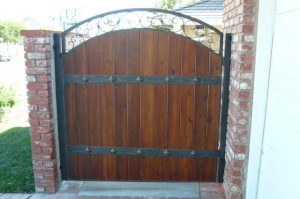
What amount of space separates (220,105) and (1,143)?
3.38m

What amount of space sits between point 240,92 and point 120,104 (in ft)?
4.10

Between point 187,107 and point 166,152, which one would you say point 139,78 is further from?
point 166,152

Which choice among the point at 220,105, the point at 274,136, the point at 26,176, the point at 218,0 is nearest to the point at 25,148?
the point at 26,176

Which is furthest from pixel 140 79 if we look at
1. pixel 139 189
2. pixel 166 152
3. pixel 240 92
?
pixel 139 189

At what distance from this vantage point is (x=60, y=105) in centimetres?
335

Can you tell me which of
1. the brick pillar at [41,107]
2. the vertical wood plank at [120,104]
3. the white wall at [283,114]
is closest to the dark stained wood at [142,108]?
the vertical wood plank at [120,104]

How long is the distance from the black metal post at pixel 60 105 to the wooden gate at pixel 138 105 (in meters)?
0.01

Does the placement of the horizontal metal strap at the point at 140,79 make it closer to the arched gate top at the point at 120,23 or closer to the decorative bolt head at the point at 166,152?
the arched gate top at the point at 120,23

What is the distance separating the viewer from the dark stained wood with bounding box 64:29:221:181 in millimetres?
3205

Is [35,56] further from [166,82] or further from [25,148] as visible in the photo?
[25,148]

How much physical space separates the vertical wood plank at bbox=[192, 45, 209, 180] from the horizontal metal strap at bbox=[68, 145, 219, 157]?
7 cm

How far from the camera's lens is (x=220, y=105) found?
327 centimetres

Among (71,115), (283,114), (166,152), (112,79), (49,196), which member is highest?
(112,79)

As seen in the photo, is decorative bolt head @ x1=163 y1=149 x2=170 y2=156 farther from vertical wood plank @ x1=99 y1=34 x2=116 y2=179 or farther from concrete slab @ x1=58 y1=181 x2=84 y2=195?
concrete slab @ x1=58 y1=181 x2=84 y2=195
